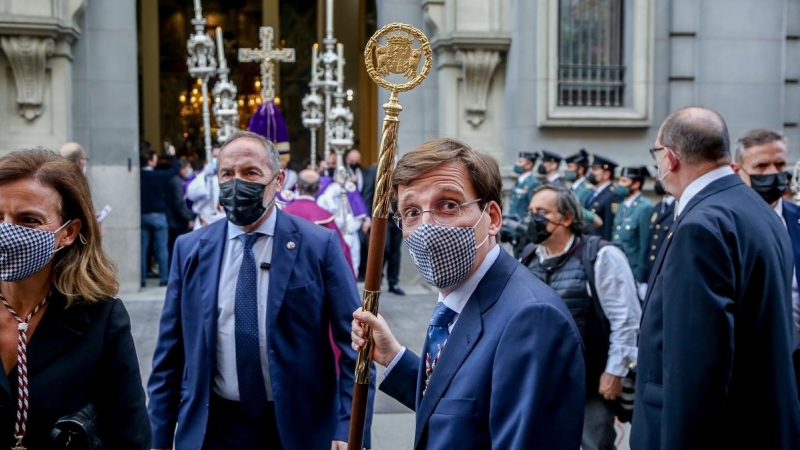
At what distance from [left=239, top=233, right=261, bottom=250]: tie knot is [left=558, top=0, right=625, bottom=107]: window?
10.3m

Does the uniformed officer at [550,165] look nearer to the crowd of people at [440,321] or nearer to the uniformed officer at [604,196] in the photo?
the uniformed officer at [604,196]

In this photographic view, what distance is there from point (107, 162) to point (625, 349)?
10041 millimetres

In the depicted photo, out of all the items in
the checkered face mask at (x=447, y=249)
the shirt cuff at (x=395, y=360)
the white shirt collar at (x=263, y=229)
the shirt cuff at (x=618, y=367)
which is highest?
the checkered face mask at (x=447, y=249)

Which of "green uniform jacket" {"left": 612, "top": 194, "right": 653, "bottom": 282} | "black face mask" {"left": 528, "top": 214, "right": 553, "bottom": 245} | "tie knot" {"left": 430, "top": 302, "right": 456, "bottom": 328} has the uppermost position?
"black face mask" {"left": 528, "top": 214, "right": 553, "bottom": 245}

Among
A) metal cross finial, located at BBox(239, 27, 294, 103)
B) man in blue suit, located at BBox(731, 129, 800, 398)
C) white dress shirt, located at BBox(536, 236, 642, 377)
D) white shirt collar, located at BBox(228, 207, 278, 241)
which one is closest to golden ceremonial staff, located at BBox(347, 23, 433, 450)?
white shirt collar, located at BBox(228, 207, 278, 241)

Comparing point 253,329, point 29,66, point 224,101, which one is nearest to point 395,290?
point 224,101

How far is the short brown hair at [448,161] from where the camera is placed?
9.00ft

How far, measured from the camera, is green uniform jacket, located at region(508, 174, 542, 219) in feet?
43.0

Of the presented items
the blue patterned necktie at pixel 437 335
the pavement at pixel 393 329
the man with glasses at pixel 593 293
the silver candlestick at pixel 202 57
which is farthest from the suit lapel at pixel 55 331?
the silver candlestick at pixel 202 57

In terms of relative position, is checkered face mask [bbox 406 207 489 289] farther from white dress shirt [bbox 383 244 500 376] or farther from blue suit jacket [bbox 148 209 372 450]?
blue suit jacket [bbox 148 209 372 450]

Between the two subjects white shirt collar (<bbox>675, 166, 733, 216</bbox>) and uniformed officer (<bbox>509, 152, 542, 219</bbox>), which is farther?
uniformed officer (<bbox>509, 152, 542, 219</bbox>)

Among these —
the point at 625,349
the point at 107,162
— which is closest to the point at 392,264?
the point at 107,162

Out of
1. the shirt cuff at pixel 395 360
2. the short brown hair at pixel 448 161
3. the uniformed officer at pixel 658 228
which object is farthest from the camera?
the uniformed officer at pixel 658 228

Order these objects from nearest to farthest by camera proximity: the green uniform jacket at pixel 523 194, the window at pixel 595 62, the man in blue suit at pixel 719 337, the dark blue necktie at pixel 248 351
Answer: the man in blue suit at pixel 719 337 < the dark blue necktie at pixel 248 351 < the green uniform jacket at pixel 523 194 < the window at pixel 595 62
